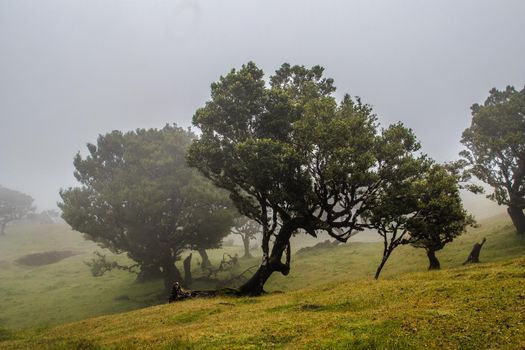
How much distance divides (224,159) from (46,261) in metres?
80.3

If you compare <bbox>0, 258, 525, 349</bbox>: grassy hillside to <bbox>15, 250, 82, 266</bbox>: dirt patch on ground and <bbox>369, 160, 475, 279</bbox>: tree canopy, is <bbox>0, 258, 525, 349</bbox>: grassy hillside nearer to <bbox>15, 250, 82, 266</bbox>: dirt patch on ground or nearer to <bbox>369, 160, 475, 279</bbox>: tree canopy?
<bbox>369, 160, 475, 279</bbox>: tree canopy

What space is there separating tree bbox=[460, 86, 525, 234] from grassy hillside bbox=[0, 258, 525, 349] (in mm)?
24764

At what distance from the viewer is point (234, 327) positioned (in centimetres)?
1848

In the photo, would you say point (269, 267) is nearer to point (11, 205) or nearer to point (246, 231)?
point (246, 231)

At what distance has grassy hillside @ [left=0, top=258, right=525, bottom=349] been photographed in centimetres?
1347

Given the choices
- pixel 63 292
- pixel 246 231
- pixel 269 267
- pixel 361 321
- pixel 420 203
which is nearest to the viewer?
pixel 361 321

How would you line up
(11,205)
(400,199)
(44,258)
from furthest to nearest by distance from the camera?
(11,205) → (44,258) → (400,199)

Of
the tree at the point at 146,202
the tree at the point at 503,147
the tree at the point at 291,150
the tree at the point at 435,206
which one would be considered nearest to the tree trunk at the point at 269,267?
the tree at the point at 291,150

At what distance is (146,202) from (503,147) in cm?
4403

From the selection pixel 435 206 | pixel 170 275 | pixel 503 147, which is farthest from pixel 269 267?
pixel 503 147

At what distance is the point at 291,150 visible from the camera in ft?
99.2

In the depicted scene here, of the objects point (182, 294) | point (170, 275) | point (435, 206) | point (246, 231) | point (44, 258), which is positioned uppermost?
point (44, 258)

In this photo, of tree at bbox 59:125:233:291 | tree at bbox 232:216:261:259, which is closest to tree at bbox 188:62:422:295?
tree at bbox 59:125:233:291

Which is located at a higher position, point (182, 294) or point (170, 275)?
point (170, 275)
